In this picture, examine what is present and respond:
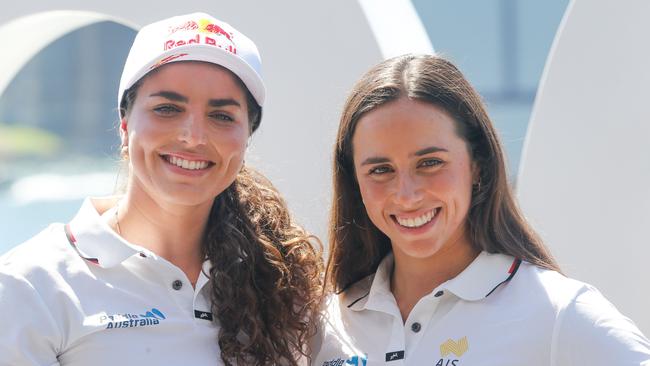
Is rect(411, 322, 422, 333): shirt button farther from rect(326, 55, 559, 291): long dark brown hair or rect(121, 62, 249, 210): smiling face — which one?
rect(121, 62, 249, 210): smiling face

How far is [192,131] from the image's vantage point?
260cm

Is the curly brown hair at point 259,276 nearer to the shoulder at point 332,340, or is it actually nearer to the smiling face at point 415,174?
the shoulder at point 332,340

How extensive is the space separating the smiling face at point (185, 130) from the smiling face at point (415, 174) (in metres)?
0.38

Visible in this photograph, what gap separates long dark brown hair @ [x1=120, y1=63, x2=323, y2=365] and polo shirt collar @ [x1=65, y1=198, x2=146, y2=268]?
278mm

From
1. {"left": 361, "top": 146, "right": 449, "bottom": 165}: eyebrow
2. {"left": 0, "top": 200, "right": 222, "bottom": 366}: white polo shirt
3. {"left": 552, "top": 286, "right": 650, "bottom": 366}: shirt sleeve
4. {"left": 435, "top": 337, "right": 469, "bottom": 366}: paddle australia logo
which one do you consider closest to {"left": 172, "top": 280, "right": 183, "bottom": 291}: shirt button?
{"left": 0, "top": 200, "right": 222, "bottom": 366}: white polo shirt

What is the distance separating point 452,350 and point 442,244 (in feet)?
1.03

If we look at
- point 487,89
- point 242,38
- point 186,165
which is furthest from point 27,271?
point 487,89

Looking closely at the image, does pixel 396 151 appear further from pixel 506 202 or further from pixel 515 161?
pixel 515 161

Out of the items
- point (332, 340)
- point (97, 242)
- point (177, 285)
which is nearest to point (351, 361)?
point (332, 340)

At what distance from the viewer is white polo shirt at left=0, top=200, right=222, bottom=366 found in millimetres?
2348

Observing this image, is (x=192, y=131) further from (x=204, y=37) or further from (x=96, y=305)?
(x=96, y=305)

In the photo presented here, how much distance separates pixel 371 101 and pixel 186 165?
538mm

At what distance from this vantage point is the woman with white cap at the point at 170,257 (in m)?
2.41

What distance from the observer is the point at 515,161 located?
15.8 m
